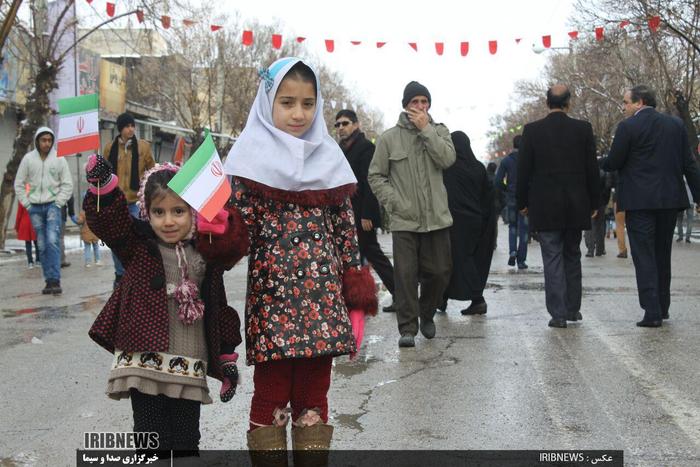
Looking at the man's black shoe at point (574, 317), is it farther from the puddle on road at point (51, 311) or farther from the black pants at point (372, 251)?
the puddle on road at point (51, 311)

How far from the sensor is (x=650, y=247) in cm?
791

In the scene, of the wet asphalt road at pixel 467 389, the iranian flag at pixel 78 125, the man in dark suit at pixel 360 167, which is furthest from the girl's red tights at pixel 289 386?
the man in dark suit at pixel 360 167

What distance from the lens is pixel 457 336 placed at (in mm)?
7680

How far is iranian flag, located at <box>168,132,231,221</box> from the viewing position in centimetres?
342

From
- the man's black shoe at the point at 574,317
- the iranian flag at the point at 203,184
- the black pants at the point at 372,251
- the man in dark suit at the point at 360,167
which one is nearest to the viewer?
the iranian flag at the point at 203,184

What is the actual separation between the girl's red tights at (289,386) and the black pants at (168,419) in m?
0.24

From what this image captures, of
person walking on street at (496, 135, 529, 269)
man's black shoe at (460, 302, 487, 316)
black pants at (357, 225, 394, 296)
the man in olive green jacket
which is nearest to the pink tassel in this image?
the man in olive green jacket

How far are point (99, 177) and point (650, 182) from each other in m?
5.47

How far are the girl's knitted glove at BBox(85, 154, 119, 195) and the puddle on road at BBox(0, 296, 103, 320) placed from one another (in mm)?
5997

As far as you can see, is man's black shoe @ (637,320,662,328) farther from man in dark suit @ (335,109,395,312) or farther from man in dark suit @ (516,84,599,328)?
man in dark suit @ (335,109,395,312)

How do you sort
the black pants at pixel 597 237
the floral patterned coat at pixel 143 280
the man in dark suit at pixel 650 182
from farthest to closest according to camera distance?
the black pants at pixel 597 237 → the man in dark suit at pixel 650 182 → the floral patterned coat at pixel 143 280

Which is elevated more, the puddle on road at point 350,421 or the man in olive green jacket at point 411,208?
the man in olive green jacket at point 411,208

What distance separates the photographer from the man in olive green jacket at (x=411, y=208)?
7.06 meters

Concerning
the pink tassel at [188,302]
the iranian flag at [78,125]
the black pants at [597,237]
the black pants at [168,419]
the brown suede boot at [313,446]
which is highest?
the iranian flag at [78,125]
